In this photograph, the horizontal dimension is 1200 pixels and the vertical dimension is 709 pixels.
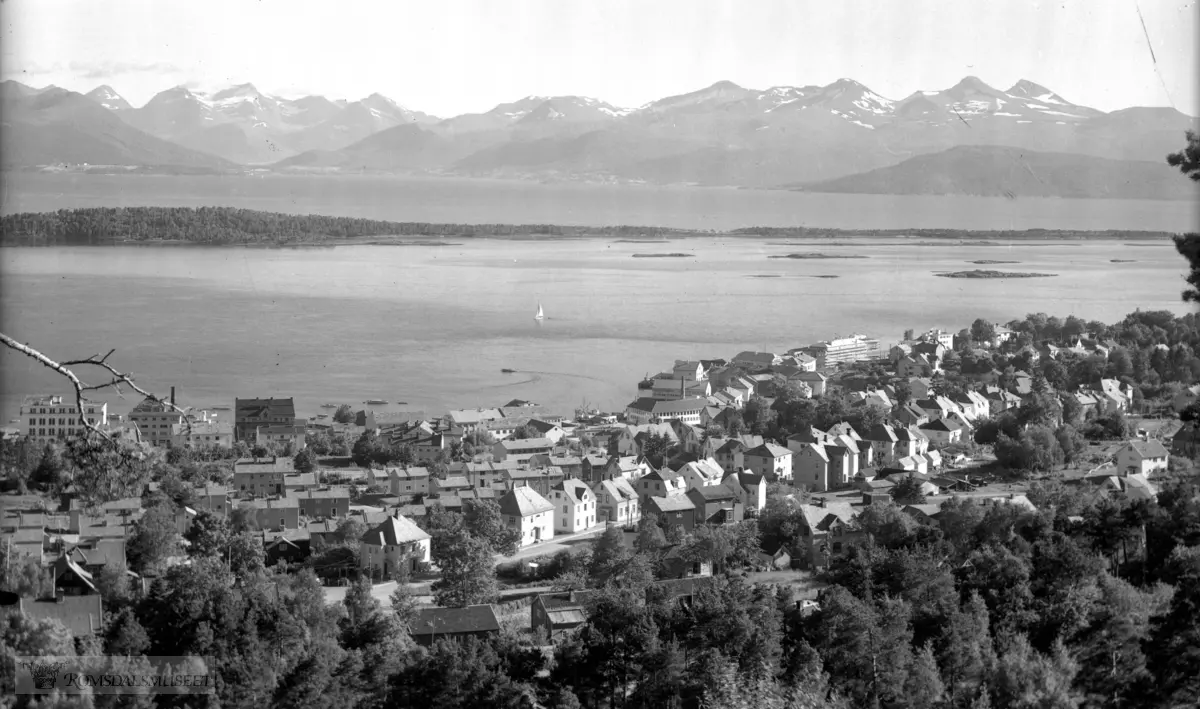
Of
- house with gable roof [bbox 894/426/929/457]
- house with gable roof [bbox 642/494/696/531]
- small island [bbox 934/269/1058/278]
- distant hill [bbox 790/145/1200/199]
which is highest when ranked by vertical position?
distant hill [bbox 790/145/1200/199]

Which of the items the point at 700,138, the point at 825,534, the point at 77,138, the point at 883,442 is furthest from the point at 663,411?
the point at 700,138

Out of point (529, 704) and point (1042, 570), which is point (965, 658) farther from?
point (529, 704)

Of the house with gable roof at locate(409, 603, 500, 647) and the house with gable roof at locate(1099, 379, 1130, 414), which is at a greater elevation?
the house with gable roof at locate(1099, 379, 1130, 414)

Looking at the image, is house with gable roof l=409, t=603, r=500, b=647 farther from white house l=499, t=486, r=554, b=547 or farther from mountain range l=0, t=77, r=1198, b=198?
mountain range l=0, t=77, r=1198, b=198

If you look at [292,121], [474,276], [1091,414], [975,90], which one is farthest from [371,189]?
[1091,414]

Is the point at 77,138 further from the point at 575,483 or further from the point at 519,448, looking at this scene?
the point at 575,483

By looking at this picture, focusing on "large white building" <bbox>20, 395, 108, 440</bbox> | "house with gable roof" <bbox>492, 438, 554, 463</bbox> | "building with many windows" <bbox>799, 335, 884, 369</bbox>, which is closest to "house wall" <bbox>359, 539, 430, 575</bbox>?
"house with gable roof" <bbox>492, 438, 554, 463</bbox>

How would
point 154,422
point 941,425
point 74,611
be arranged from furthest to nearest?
point 941,425, point 154,422, point 74,611
